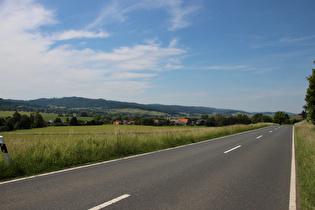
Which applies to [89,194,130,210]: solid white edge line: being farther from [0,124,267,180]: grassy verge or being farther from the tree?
the tree

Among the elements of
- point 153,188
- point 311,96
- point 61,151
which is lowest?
point 153,188

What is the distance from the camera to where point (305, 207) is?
12.1 feet

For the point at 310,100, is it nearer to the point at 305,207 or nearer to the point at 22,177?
the point at 305,207

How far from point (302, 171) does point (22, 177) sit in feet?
28.0

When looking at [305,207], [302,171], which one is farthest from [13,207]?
[302,171]

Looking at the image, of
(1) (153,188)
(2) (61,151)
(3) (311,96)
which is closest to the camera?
(1) (153,188)

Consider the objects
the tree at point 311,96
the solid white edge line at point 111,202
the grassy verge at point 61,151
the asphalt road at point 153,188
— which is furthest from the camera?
the tree at point 311,96

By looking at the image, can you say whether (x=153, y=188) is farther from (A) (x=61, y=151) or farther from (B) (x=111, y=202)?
(A) (x=61, y=151)

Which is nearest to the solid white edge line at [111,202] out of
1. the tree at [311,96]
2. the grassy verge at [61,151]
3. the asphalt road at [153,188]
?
the asphalt road at [153,188]

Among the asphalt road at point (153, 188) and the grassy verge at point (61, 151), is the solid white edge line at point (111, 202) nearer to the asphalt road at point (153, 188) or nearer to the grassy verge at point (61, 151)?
the asphalt road at point (153, 188)

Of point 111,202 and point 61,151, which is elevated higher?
point 61,151

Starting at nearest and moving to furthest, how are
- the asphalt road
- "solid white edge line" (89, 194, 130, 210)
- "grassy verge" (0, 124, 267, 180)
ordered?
1. "solid white edge line" (89, 194, 130, 210)
2. the asphalt road
3. "grassy verge" (0, 124, 267, 180)

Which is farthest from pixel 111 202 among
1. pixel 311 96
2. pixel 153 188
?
pixel 311 96

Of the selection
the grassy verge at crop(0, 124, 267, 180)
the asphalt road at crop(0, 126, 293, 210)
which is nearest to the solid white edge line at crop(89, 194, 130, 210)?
the asphalt road at crop(0, 126, 293, 210)
